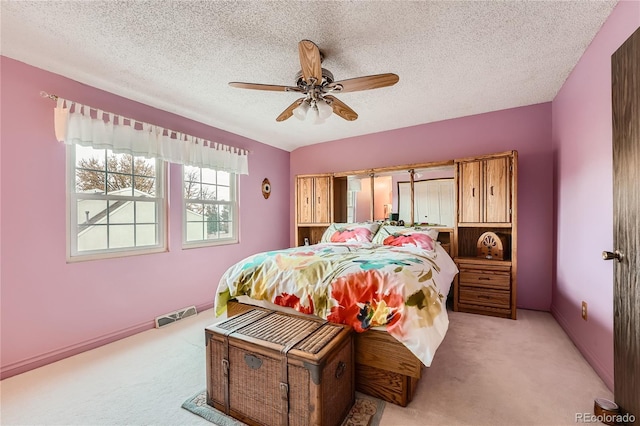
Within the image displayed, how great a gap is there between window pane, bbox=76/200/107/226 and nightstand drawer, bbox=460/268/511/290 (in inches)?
A: 149

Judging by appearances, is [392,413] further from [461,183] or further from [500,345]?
[461,183]

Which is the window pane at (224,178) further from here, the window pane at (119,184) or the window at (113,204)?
the window pane at (119,184)

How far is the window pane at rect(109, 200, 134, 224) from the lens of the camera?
260 centimetres

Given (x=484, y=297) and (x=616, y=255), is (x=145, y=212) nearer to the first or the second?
(x=616, y=255)

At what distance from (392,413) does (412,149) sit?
10.5 ft

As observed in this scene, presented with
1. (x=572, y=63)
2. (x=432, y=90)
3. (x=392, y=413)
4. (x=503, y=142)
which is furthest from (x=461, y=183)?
(x=392, y=413)

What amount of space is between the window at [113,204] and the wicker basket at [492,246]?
369 cm

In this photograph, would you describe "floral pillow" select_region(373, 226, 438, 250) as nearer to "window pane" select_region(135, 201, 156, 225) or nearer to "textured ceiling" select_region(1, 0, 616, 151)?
"textured ceiling" select_region(1, 0, 616, 151)

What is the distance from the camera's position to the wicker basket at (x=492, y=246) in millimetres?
3064

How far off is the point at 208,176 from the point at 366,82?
2.47 meters

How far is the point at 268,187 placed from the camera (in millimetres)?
4414

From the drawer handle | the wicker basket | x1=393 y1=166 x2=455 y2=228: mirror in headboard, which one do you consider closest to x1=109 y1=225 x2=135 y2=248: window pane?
the drawer handle

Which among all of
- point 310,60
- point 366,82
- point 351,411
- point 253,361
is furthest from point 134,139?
point 351,411

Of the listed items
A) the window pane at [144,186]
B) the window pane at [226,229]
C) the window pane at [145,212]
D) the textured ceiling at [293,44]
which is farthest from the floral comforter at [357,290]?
the textured ceiling at [293,44]
